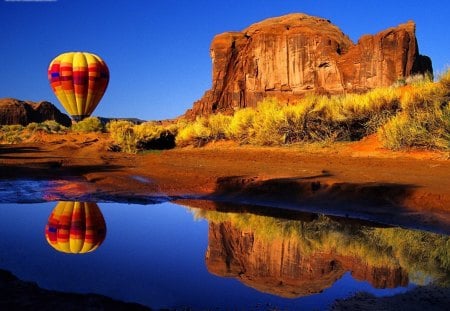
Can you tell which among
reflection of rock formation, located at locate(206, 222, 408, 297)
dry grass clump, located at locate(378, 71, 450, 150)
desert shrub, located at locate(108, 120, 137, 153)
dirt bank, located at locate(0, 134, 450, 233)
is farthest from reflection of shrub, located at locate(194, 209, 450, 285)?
desert shrub, located at locate(108, 120, 137, 153)

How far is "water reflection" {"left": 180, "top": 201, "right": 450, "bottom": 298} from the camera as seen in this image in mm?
5559

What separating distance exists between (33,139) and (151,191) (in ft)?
82.2

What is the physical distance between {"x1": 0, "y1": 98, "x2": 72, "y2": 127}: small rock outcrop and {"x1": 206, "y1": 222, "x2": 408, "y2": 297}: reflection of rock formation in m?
71.7

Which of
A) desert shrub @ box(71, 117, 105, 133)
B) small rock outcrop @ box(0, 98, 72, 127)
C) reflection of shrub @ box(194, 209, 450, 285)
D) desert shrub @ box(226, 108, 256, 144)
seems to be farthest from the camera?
small rock outcrop @ box(0, 98, 72, 127)

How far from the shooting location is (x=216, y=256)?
21.4 ft

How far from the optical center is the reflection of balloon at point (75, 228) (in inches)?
275

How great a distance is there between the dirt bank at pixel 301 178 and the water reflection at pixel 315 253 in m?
0.87

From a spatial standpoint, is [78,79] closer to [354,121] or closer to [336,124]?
[336,124]

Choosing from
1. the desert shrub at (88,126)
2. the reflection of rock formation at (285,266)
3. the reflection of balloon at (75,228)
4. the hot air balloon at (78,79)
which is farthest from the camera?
the hot air balloon at (78,79)

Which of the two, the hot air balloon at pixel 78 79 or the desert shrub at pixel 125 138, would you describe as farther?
the hot air balloon at pixel 78 79

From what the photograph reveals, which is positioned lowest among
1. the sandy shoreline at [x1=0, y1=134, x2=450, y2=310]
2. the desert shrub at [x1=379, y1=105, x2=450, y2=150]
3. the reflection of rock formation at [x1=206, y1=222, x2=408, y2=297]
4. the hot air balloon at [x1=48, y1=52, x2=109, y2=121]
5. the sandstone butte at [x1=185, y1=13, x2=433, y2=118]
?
the reflection of rock formation at [x1=206, y1=222, x2=408, y2=297]

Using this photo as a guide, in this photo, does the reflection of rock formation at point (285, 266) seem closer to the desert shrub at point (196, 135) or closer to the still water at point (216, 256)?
the still water at point (216, 256)

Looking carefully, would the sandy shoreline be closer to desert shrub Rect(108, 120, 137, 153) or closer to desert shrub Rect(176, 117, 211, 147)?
desert shrub Rect(108, 120, 137, 153)

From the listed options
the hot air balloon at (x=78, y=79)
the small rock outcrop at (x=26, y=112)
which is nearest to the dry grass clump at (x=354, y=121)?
the hot air balloon at (x=78, y=79)
